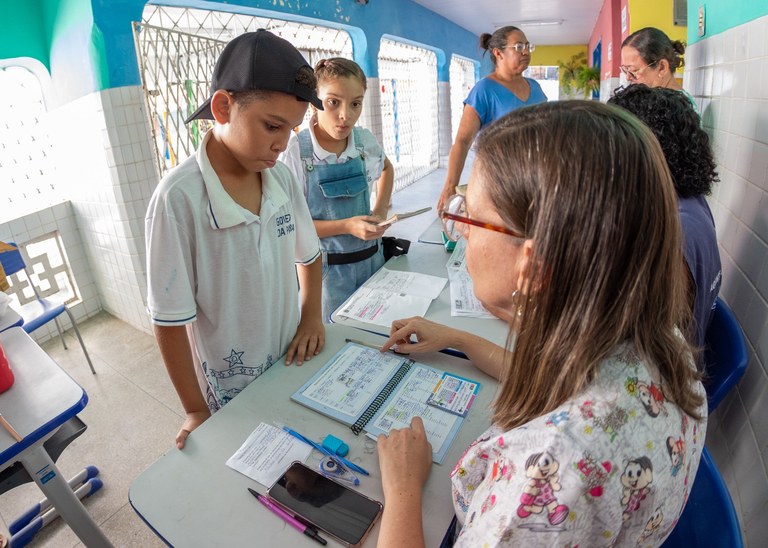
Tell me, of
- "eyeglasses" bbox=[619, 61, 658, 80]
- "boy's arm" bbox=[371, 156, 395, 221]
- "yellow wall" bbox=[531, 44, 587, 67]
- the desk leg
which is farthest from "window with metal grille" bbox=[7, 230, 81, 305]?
"yellow wall" bbox=[531, 44, 587, 67]

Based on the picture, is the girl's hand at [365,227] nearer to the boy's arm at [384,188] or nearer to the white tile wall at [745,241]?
the boy's arm at [384,188]

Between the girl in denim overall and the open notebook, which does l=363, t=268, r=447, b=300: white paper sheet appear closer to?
the girl in denim overall

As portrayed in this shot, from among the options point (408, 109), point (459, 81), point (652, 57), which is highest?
point (459, 81)

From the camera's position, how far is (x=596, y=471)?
0.48 m

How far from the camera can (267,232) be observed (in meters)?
1.18

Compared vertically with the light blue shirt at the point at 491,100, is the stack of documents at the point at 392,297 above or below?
below

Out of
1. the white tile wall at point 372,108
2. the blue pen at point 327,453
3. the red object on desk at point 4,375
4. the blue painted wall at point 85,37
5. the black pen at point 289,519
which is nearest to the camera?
the black pen at point 289,519

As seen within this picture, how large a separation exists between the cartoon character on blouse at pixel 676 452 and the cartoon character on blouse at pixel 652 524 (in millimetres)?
52

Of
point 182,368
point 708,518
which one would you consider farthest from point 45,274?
point 708,518

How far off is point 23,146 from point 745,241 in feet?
13.0

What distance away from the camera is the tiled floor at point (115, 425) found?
5.66 feet

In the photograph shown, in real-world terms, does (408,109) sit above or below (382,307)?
above

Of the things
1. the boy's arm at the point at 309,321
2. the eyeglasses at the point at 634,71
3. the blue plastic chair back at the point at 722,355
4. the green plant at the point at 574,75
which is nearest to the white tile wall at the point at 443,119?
the green plant at the point at 574,75

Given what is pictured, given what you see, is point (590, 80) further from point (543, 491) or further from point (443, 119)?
point (543, 491)
